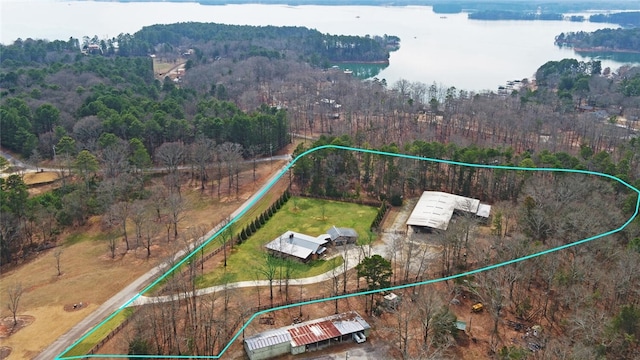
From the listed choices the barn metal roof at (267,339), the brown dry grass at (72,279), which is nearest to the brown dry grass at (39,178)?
the brown dry grass at (72,279)

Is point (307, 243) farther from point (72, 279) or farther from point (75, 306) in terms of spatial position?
point (72, 279)

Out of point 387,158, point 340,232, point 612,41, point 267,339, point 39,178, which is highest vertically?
point 612,41

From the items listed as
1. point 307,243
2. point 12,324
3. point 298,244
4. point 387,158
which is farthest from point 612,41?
point 12,324

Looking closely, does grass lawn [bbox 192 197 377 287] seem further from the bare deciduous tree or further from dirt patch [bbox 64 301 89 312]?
the bare deciduous tree

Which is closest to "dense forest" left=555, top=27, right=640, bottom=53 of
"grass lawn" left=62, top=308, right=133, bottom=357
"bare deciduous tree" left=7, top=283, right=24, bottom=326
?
"grass lawn" left=62, top=308, right=133, bottom=357

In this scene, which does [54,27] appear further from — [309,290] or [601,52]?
[309,290]

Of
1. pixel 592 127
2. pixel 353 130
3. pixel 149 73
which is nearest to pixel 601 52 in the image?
pixel 592 127
